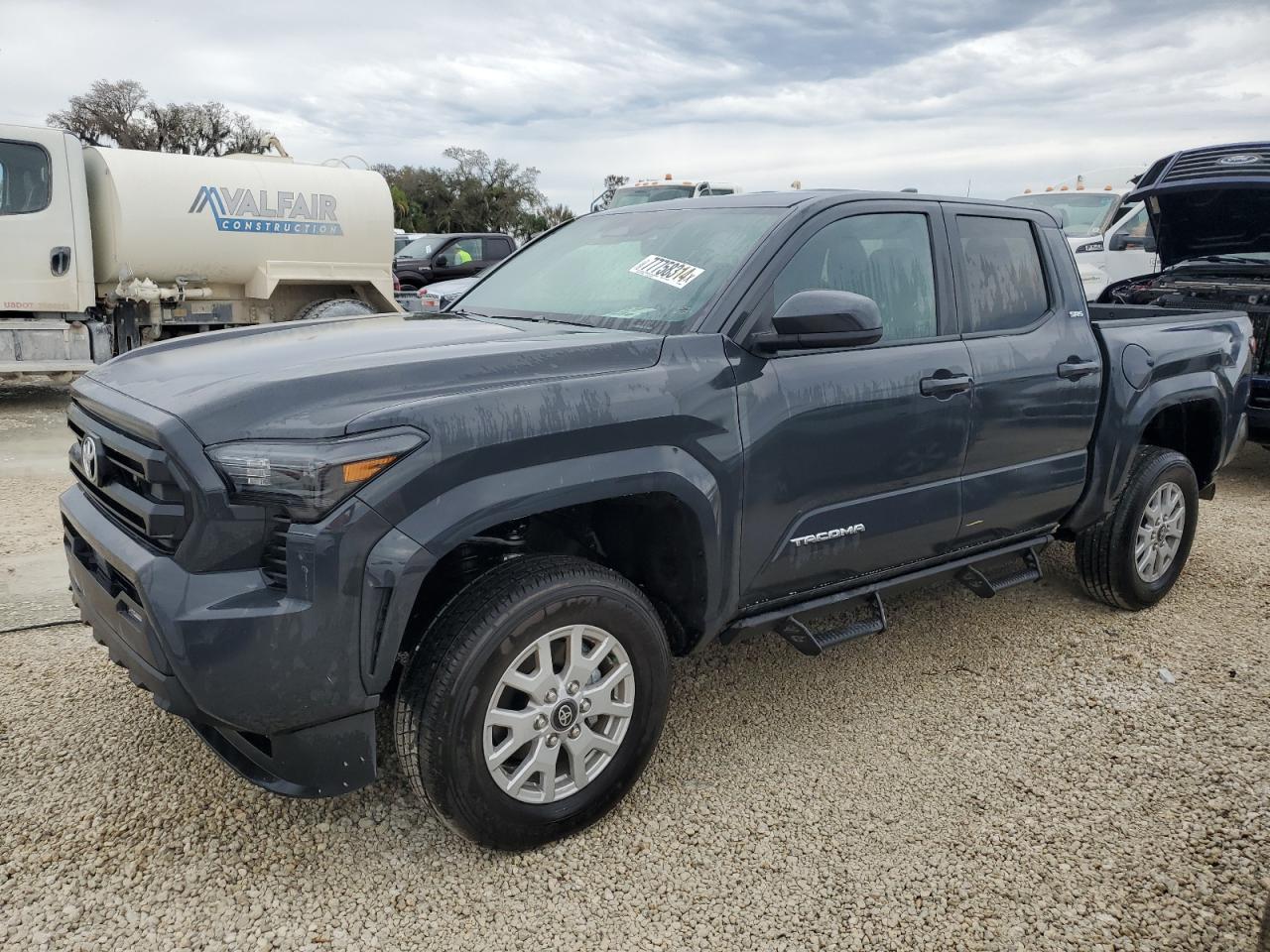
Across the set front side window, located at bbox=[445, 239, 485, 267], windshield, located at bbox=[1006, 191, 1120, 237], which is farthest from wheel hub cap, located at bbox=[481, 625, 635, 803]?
front side window, located at bbox=[445, 239, 485, 267]

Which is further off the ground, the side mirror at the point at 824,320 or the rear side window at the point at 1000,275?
the rear side window at the point at 1000,275

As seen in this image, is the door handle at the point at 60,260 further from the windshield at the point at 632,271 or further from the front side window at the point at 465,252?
the front side window at the point at 465,252

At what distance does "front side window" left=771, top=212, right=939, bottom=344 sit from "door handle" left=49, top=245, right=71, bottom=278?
Answer: 27.1ft

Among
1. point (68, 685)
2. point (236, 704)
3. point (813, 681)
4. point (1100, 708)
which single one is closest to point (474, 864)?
point (236, 704)

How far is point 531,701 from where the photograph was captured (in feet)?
8.41

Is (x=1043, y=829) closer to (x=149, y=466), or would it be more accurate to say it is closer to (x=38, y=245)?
(x=149, y=466)

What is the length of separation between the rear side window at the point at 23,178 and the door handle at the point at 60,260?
390 millimetres

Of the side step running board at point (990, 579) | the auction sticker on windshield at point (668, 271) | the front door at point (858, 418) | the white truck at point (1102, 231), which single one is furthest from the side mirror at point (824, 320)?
the white truck at point (1102, 231)

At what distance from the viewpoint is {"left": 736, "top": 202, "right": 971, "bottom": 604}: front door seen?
9.66 feet

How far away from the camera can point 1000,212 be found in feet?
12.8

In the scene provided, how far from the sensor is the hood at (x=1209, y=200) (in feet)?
19.6

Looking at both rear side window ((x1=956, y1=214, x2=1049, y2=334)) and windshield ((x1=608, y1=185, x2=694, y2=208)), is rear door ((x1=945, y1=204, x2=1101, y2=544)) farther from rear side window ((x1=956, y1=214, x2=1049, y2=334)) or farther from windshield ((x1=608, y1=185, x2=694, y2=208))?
windshield ((x1=608, y1=185, x2=694, y2=208))

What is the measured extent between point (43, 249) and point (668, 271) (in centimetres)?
799

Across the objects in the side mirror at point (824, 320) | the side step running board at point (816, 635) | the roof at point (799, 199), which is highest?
the roof at point (799, 199)
